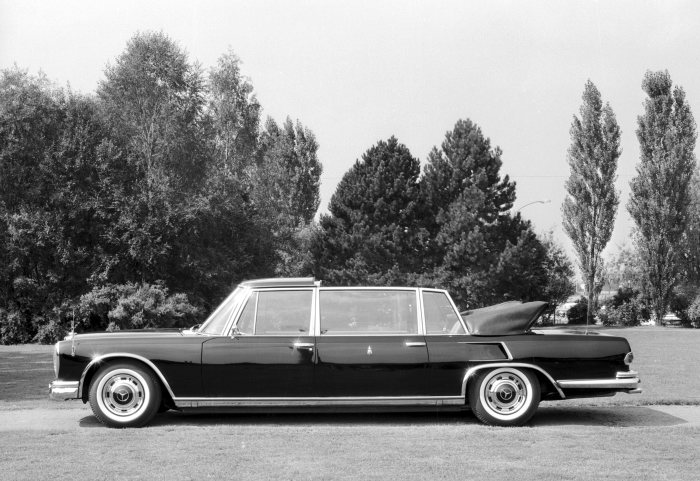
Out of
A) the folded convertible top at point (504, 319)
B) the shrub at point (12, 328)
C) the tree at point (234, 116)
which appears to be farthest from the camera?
the tree at point (234, 116)

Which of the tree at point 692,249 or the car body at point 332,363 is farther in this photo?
the tree at point 692,249

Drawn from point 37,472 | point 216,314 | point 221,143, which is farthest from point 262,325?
point 221,143

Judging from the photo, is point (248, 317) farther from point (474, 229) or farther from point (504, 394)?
point (474, 229)

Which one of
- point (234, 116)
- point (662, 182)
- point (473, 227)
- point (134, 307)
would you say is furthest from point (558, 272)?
point (134, 307)

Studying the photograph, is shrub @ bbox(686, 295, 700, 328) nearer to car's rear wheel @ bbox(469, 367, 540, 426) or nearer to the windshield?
car's rear wheel @ bbox(469, 367, 540, 426)

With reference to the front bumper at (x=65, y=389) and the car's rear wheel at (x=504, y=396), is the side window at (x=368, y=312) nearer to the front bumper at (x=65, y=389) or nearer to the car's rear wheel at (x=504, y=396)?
the car's rear wheel at (x=504, y=396)

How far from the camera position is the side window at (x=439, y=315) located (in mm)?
9492

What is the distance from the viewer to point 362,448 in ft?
25.3

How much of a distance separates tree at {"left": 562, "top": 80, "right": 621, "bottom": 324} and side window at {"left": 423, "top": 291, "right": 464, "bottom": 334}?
56113 millimetres

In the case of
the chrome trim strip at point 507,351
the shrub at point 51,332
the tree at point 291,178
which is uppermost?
the tree at point 291,178

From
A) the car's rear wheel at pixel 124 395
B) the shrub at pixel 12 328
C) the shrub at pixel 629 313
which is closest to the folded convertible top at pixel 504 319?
the car's rear wheel at pixel 124 395

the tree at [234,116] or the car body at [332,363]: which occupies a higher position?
the tree at [234,116]

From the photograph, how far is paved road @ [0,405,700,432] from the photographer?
935cm

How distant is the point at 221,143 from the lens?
56.1m
